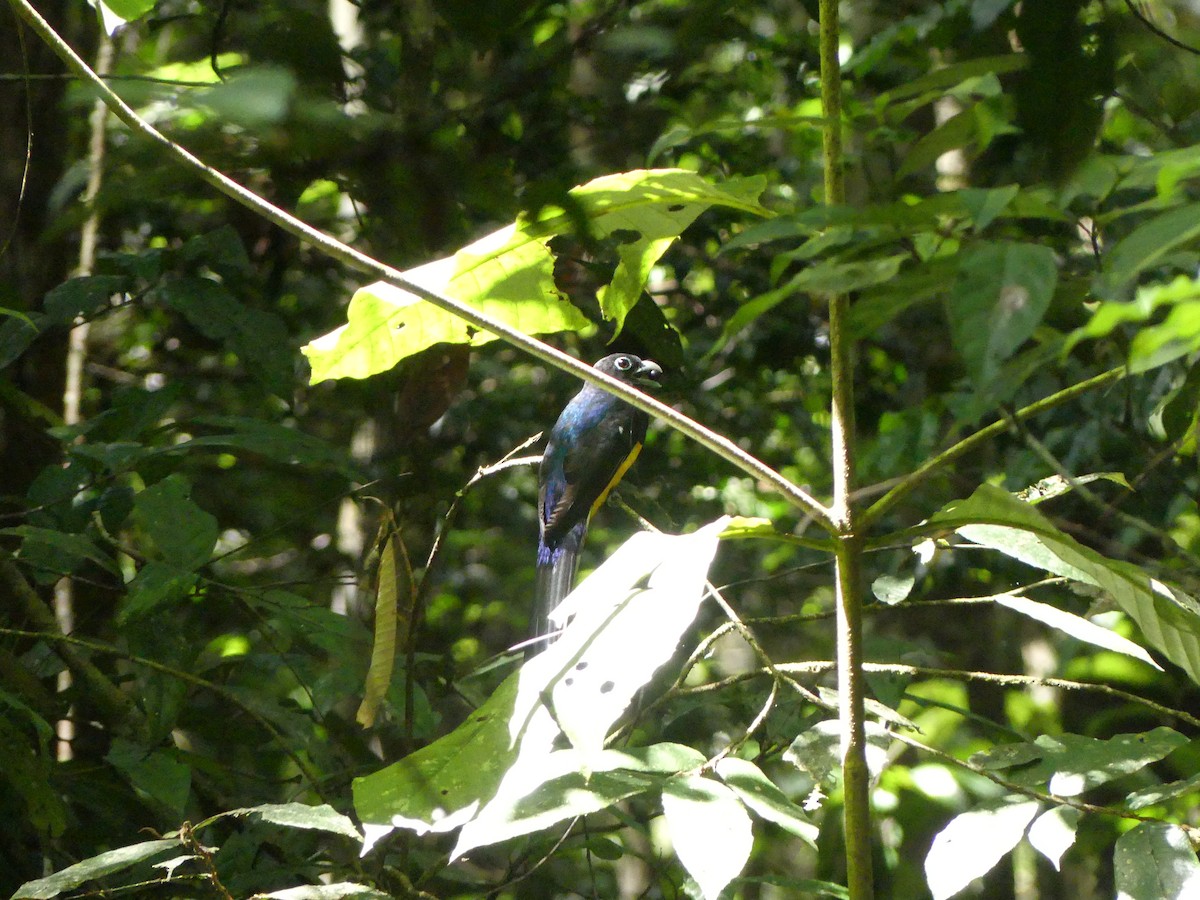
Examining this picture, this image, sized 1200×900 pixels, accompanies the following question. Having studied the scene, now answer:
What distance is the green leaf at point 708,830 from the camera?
1062mm

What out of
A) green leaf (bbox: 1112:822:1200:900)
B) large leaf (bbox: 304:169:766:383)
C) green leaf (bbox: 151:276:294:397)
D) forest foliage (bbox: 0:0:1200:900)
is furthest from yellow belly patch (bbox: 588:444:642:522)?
green leaf (bbox: 1112:822:1200:900)

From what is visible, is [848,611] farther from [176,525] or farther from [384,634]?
[176,525]

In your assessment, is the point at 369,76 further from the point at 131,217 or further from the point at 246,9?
the point at 131,217

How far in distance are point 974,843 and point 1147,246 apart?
0.71 metres

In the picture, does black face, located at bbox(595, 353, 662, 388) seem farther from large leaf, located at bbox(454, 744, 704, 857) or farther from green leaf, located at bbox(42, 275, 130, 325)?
large leaf, located at bbox(454, 744, 704, 857)

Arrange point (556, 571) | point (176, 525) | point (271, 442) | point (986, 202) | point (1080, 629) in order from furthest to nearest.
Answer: point (556, 571) → point (271, 442) → point (176, 525) → point (1080, 629) → point (986, 202)

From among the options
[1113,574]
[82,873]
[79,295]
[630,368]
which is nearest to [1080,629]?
[1113,574]

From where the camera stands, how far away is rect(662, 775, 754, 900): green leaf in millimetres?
1062

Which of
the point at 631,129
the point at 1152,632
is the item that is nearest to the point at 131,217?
the point at 631,129

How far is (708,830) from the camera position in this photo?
1104 millimetres

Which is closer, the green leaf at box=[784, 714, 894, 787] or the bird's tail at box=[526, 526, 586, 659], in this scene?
Answer: the green leaf at box=[784, 714, 894, 787]

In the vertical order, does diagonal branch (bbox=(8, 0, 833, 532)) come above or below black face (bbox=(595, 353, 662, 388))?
below

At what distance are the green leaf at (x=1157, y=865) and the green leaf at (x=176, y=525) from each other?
55.2 inches

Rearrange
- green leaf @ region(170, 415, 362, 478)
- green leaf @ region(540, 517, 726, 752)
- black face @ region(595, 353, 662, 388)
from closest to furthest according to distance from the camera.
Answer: green leaf @ region(540, 517, 726, 752)
green leaf @ region(170, 415, 362, 478)
black face @ region(595, 353, 662, 388)
